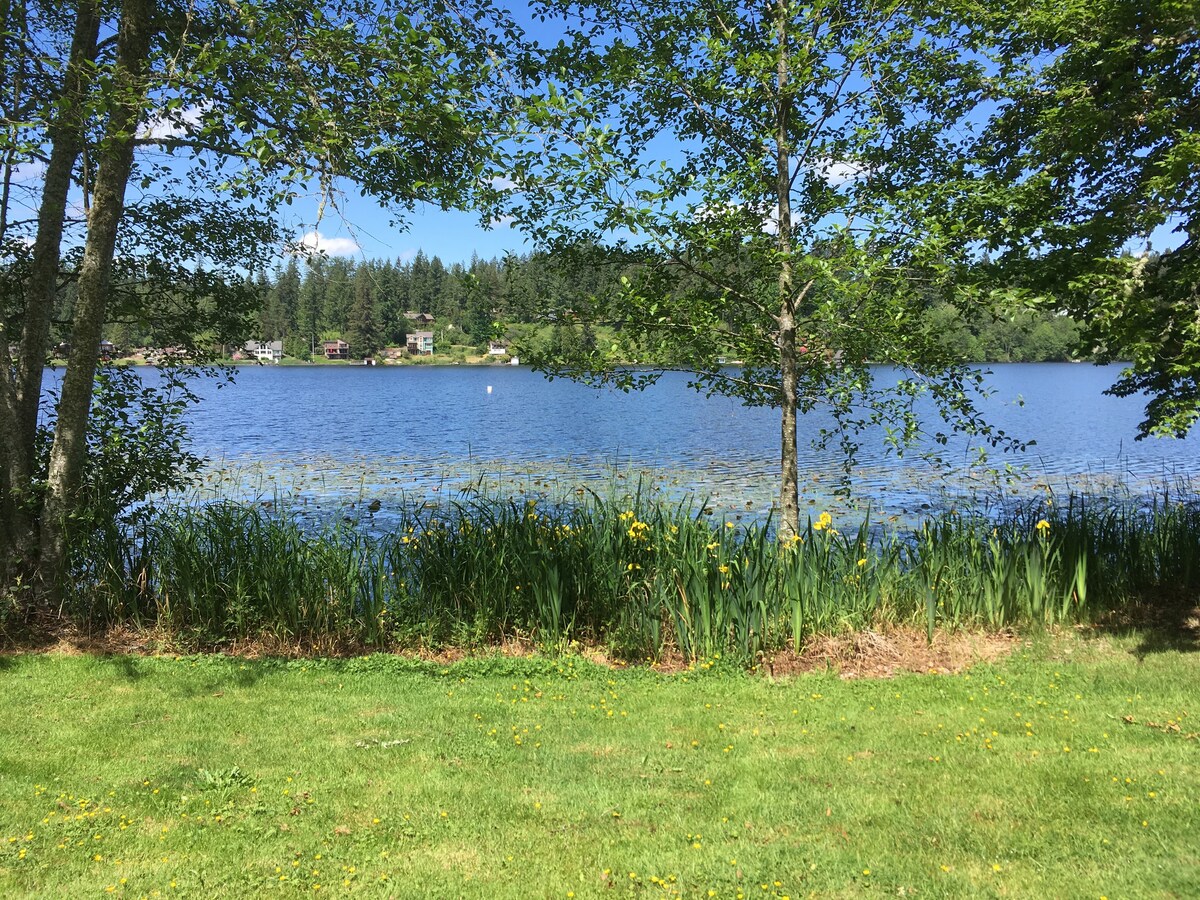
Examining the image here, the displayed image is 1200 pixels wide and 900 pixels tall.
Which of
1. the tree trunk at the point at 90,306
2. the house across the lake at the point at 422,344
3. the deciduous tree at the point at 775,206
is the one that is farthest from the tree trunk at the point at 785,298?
the house across the lake at the point at 422,344

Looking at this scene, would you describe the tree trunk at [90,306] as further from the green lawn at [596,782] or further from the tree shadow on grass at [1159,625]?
the tree shadow on grass at [1159,625]

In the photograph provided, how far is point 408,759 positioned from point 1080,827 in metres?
3.27

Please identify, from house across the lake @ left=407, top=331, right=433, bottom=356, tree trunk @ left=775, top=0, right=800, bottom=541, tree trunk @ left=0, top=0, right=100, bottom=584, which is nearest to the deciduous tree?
tree trunk @ left=775, top=0, right=800, bottom=541

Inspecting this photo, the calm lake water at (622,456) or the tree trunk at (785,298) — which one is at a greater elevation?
the tree trunk at (785,298)

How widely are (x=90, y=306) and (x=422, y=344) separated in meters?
125

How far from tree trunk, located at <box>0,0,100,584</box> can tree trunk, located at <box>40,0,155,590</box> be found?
0.80 feet

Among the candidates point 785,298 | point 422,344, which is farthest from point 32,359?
point 422,344

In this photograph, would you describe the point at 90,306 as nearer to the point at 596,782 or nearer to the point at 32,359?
the point at 32,359

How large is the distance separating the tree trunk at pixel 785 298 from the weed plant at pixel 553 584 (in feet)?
1.61

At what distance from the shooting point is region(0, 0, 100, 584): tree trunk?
6656 mm

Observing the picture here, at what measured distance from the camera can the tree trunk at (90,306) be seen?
632 centimetres

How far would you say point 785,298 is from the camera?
6.75 meters

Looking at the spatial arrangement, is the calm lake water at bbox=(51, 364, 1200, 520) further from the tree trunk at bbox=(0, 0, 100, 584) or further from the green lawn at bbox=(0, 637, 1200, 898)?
the tree trunk at bbox=(0, 0, 100, 584)

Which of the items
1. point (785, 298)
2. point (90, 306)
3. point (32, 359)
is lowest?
point (32, 359)
